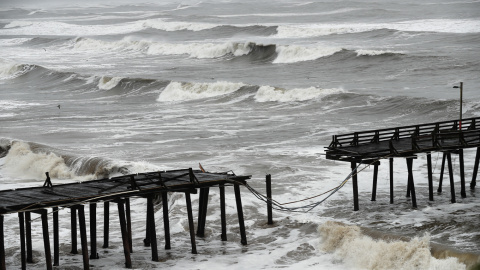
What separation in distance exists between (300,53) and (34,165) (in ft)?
142

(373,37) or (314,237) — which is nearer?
(314,237)

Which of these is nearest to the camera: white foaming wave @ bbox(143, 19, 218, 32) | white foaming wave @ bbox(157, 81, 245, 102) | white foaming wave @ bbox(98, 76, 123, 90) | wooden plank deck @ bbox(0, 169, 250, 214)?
wooden plank deck @ bbox(0, 169, 250, 214)

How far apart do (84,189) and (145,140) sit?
63.6ft

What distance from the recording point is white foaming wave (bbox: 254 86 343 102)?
172 feet

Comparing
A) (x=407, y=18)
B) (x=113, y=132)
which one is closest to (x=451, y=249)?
(x=113, y=132)

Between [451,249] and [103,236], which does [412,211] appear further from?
[103,236]

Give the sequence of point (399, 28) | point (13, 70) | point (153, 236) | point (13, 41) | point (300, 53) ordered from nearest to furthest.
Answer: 1. point (153, 236)
2. point (300, 53)
3. point (13, 70)
4. point (399, 28)
5. point (13, 41)

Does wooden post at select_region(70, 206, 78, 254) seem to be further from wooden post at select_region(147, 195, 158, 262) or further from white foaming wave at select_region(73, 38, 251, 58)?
white foaming wave at select_region(73, 38, 251, 58)

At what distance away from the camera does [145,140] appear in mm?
39406

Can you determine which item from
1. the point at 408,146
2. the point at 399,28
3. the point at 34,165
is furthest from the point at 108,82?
the point at 408,146

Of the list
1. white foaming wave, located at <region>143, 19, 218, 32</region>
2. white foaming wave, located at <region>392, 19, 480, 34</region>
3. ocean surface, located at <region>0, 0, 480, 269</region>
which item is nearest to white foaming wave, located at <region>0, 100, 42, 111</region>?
ocean surface, located at <region>0, 0, 480, 269</region>

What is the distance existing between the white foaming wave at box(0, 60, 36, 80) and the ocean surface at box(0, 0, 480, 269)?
22cm

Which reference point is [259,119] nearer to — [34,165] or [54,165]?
[54,165]

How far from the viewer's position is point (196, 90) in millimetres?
58812
